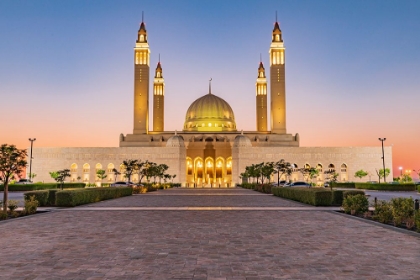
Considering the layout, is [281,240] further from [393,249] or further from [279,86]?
[279,86]

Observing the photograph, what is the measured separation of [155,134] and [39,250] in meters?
76.5

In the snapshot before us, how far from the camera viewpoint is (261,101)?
94688mm

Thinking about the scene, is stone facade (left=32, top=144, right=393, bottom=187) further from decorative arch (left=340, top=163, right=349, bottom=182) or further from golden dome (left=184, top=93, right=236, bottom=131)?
golden dome (left=184, top=93, right=236, bottom=131)

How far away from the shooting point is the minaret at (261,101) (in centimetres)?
9389

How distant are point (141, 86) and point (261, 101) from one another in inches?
1251

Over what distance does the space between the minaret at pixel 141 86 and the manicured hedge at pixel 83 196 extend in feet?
169

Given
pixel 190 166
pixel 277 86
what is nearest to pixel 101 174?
pixel 190 166

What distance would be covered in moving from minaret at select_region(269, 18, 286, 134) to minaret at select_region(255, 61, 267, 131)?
12.5m

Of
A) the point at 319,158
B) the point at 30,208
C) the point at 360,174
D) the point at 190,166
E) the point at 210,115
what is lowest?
the point at 30,208

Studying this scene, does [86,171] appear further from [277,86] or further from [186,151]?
[277,86]

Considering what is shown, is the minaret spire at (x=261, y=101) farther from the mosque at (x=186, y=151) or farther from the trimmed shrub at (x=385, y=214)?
the trimmed shrub at (x=385, y=214)

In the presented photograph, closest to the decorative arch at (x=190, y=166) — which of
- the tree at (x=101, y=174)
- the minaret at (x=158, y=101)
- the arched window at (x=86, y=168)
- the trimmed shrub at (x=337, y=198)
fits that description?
the minaret at (x=158, y=101)

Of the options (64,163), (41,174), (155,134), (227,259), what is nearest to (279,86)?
(155,134)

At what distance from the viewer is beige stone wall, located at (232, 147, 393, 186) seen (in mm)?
76750
